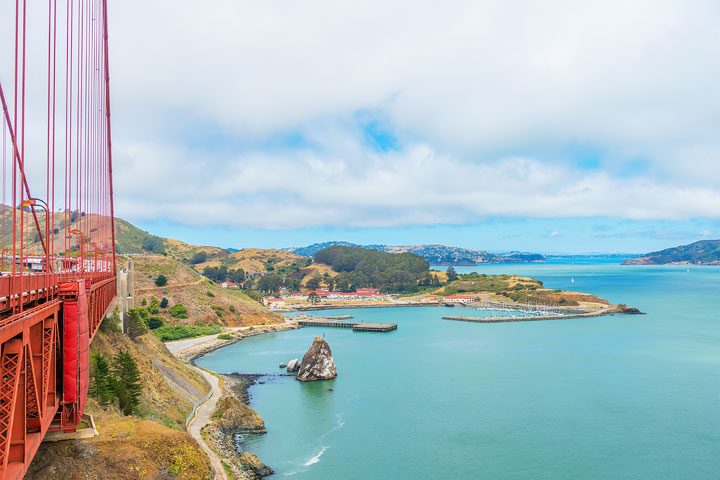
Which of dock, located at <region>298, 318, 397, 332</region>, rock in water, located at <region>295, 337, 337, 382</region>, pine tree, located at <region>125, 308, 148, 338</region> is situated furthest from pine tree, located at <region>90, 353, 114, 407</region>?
dock, located at <region>298, 318, 397, 332</region>

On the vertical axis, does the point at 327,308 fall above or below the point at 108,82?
below

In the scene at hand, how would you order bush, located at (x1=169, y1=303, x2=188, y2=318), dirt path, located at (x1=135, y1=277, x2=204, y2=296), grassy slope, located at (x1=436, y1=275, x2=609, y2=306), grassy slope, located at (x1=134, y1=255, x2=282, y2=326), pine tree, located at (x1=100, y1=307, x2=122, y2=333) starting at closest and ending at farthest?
pine tree, located at (x1=100, y1=307, x2=122, y2=333)
bush, located at (x1=169, y1=303, x2=188, y2=318)
dirt path, located at (x1=135, y1=277, x2=204, y2=296)
grassy slope, located at (x1=134, y1=255, x2=282, y2=326)
grassy slope, located at (x1=436, y1=275, x2=609, y2=306)

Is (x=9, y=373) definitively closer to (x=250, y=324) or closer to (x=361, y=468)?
(x=361, y=468)

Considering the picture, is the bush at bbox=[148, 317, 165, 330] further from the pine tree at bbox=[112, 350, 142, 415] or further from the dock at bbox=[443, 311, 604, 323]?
the dock at bbox=[443, 311, 604, 323]

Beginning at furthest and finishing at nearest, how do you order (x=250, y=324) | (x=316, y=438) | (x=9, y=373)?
(x=250, y=324), (x=316, y=438), (x=9, y=373)

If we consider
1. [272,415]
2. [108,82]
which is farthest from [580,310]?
[108,82]

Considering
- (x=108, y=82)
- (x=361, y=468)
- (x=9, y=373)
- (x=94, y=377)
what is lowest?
(x=361, y=468)

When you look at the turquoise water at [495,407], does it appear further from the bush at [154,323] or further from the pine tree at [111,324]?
the pine tree at [111,324]

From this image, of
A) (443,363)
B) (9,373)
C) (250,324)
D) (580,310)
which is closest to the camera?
(9,373)
